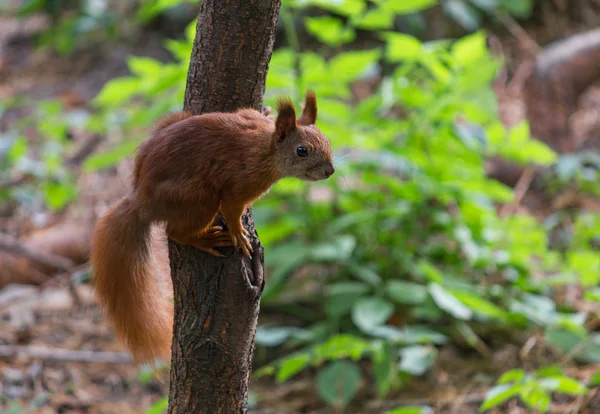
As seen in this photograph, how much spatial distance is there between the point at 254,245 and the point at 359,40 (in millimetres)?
4287

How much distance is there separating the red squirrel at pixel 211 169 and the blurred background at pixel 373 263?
567 millimetres

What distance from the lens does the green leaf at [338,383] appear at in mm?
2332

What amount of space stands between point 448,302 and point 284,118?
1254mm

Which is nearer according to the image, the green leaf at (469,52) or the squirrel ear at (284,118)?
the squirrel ear at (284,118)

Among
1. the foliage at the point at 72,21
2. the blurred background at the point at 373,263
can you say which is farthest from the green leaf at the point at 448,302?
the foliage at the point at 72,21

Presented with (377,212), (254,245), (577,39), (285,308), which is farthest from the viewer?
(577,39)

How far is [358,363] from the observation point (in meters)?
2.85

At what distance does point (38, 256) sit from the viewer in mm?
3111

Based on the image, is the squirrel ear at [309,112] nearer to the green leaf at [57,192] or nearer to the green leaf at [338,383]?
the green leaf at [338,383]

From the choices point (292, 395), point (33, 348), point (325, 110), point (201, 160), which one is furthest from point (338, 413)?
point (201, 160)

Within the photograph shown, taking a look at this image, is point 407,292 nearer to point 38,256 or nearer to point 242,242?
point 242,242

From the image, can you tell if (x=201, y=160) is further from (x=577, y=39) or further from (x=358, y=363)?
(x=577, y=39)

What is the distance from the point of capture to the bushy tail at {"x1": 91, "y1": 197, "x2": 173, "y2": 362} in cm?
135

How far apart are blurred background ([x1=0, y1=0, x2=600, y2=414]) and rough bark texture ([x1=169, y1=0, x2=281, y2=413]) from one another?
1.88ft
